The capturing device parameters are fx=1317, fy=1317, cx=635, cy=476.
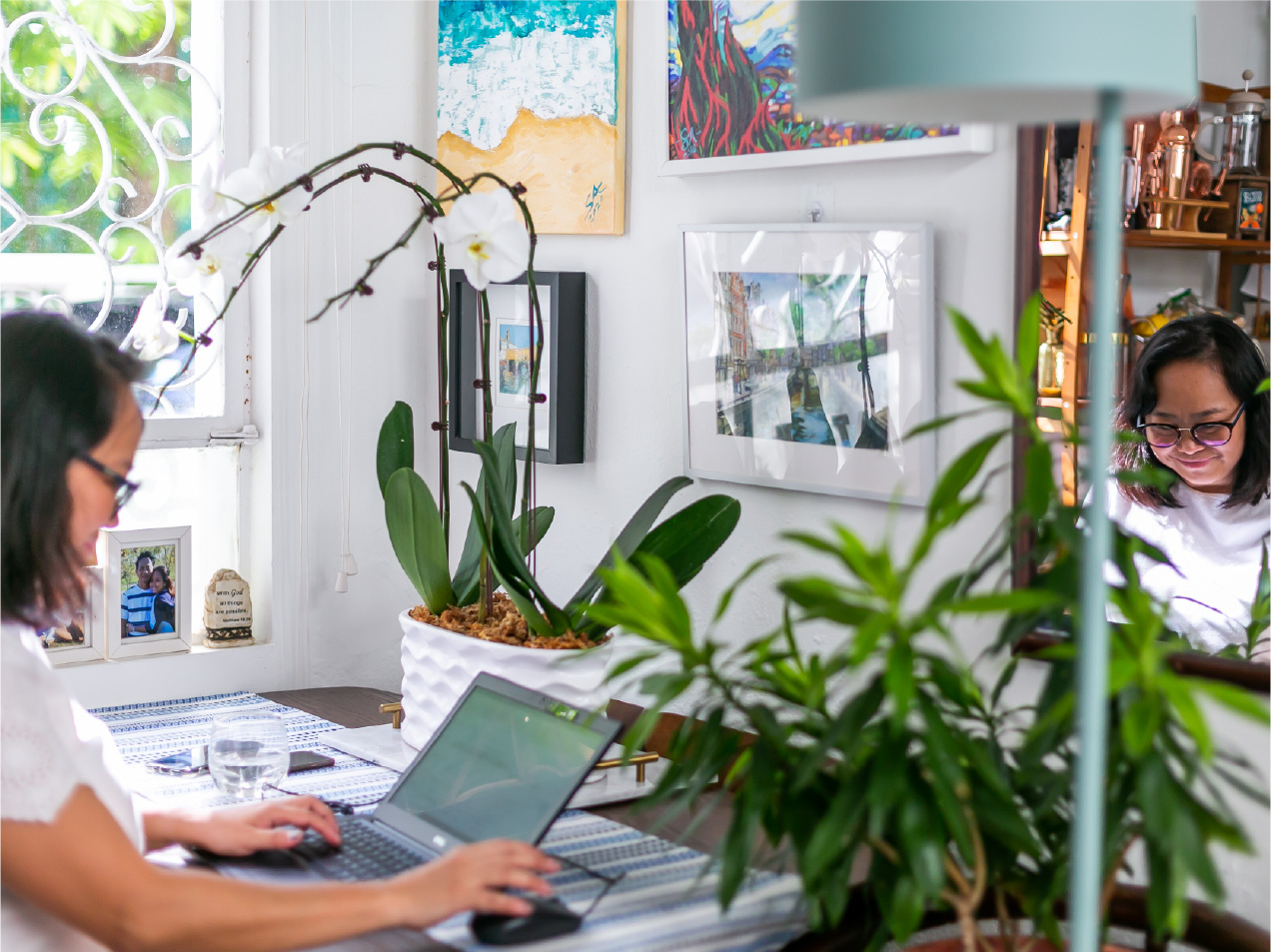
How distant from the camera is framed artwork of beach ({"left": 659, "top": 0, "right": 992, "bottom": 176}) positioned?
5.02 ft

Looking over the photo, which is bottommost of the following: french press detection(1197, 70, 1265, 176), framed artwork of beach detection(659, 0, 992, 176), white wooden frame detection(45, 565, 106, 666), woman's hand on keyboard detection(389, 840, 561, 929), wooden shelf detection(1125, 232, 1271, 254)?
woman's hand on keyboard detection(389, 840, 561, 929)

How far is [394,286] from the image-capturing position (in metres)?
2.21

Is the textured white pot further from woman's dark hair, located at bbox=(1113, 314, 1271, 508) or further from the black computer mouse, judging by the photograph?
woman's dark hair, located at bbox=(1113, 314, 1271, 508)

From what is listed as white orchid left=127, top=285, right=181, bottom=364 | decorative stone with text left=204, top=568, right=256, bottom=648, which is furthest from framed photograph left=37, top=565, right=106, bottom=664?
white orchid left=127, top=285, right=181, bottom=364

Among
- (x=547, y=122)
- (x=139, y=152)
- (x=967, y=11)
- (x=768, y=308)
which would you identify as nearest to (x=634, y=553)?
(x=768, y=308)

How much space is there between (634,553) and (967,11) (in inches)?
34.8

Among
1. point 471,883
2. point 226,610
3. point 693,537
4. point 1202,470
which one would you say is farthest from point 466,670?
point 1202,470

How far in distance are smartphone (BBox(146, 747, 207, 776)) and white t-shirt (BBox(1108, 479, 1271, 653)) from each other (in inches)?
44.0

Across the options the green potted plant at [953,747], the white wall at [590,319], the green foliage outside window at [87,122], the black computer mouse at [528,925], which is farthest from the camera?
the green foliage outside window at [87,122]

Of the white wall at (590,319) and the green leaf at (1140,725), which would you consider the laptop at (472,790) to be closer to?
the white wall at (590,319)

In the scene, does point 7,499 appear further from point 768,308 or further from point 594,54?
point 594,54


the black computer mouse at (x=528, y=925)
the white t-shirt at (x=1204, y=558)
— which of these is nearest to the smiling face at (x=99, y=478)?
the black computer mouse at (x=528, y=925)

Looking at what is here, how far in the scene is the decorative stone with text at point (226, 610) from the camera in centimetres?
214

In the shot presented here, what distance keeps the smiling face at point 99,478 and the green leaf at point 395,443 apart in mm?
560
